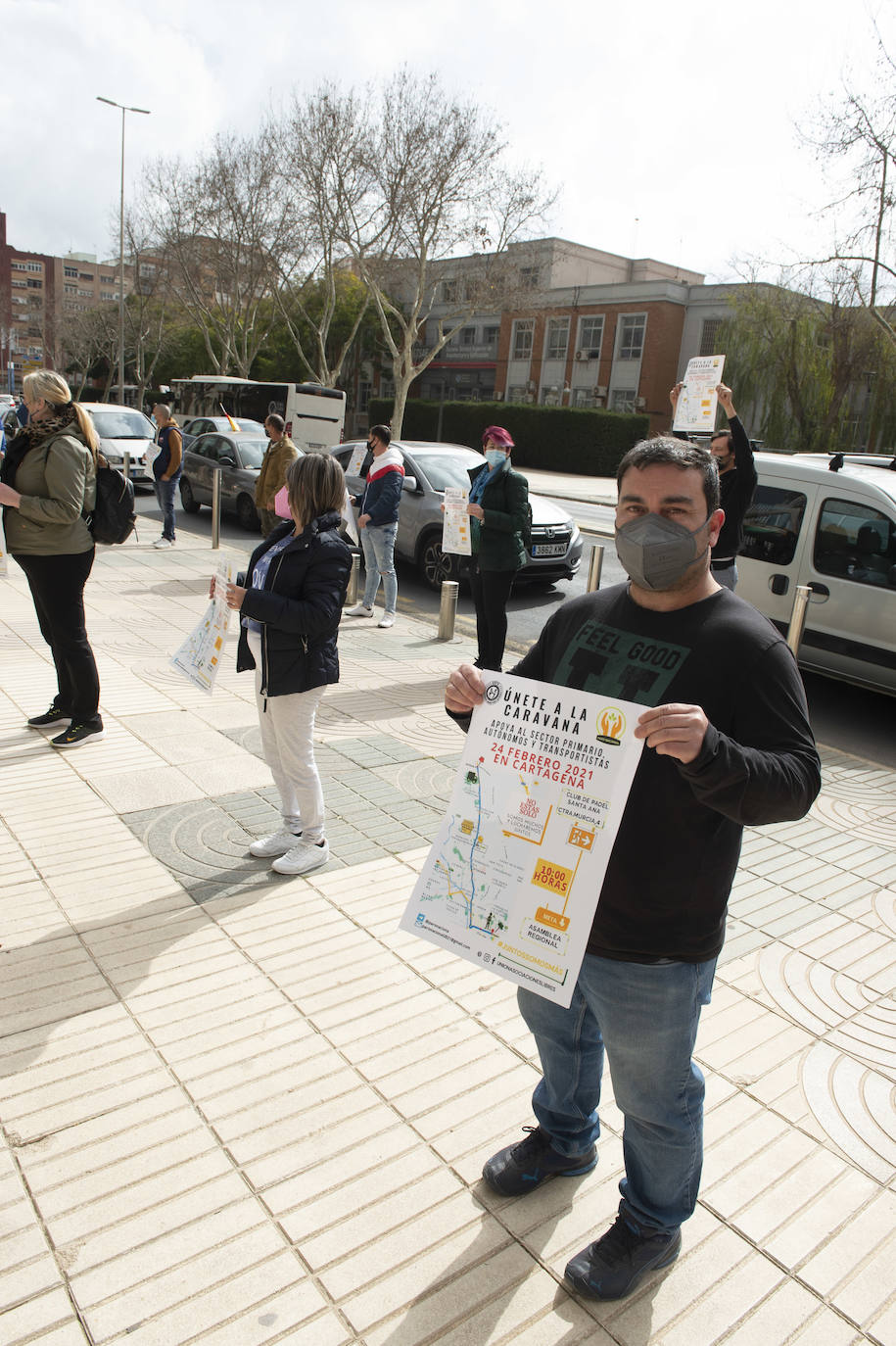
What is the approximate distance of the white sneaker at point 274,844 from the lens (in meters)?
4.21

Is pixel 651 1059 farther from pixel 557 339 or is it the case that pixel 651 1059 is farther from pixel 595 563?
pixel 557 339

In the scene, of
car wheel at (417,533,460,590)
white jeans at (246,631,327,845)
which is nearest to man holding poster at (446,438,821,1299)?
white jeans at (246,631,327,845)

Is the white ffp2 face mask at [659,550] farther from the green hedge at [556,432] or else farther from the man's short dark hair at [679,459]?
the green hedge at [556,432]

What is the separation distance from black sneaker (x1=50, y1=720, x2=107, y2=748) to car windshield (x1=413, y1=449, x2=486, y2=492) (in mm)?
6905

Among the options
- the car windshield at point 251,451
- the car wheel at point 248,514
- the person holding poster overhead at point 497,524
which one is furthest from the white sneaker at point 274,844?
the car windshield at point 251,451

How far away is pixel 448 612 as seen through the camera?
354 inches

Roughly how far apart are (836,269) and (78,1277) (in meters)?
25.8

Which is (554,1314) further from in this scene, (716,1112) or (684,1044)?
(716,1112)

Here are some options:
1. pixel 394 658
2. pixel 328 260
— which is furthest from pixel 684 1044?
pixel 328 260

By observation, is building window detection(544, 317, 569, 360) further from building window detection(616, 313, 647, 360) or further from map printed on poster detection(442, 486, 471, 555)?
map printed on poster detection(442, 486, 471, 555)

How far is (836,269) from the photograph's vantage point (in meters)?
22.7

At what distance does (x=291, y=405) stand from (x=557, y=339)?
3148 centimetres

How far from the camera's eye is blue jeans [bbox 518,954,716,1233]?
6.47 ft

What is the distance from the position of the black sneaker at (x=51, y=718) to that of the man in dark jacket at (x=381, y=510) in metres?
3.89
